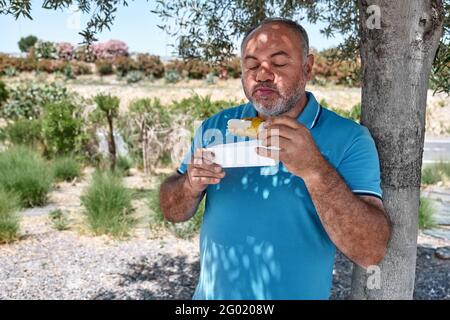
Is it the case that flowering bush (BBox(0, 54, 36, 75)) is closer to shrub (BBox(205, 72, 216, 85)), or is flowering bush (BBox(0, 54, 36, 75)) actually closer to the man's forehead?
shrub (BBox(205, 72, 216, 85))

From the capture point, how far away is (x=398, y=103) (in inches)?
70.9

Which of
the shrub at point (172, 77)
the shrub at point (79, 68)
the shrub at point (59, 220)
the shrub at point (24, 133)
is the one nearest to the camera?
the shrub at point (59, 220)

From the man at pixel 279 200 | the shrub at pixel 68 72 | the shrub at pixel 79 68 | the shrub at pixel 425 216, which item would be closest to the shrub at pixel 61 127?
the shrub at pixel 425 216

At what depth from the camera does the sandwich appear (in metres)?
1.45

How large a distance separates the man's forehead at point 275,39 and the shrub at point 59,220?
187 inches

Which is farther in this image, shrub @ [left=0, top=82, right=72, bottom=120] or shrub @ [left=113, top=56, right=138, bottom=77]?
shrub @ [left=113, top=56, right=138, bottom=77]

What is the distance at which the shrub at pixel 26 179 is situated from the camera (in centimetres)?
679

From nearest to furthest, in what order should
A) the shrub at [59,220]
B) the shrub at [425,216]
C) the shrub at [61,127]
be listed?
the shrub at [59,220] → the shrub at [425,216] → the shrub at [61,127]

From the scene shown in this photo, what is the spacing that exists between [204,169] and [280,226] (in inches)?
11.9

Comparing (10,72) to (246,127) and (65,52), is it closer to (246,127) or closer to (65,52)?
(65,52)

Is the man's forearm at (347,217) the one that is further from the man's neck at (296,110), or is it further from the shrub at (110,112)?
the shrub at (110,112)

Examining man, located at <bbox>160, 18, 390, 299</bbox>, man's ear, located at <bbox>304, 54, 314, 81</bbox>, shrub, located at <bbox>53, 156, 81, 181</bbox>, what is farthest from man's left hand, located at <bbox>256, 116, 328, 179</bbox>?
shrub, located at <bbox>53, 156, 81, 181</bbox>

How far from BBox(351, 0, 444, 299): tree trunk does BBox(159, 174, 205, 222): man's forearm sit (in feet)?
2.24
